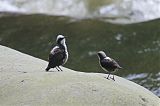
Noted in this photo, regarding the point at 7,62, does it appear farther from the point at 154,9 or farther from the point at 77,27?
the point at 154,9

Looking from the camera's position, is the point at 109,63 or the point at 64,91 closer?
the point at 64,91

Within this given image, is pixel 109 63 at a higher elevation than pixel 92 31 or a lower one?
lower

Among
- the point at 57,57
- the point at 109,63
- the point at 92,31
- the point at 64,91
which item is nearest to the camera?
the point at 64,91

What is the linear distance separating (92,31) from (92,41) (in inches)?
24.0

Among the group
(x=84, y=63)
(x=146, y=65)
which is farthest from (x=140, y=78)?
(x=84, y=63)

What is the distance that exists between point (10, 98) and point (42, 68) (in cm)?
109

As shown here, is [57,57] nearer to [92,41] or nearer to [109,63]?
[109,63]

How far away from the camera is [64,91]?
4.55m

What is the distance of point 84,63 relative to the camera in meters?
9.50

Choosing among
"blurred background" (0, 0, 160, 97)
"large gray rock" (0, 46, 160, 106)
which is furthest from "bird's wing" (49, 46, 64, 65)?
"blurred background" (0, 0, 160, 97)

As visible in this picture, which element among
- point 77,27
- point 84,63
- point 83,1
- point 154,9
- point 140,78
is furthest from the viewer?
point 83,1

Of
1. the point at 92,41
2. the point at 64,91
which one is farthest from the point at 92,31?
the point at 64,91

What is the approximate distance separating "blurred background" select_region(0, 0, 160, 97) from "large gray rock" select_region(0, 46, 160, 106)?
127 inches

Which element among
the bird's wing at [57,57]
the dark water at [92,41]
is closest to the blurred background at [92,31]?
the dark water at [92,41]
